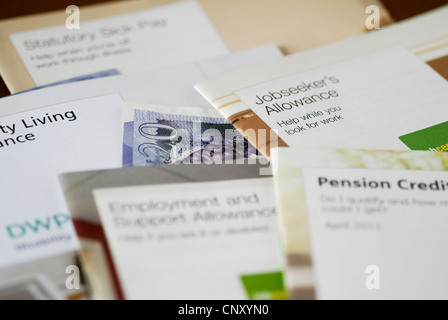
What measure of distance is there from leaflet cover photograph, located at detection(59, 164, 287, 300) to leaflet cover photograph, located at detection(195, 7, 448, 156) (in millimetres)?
84

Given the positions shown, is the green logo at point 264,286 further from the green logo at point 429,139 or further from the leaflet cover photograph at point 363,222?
the green logo at point 429,139

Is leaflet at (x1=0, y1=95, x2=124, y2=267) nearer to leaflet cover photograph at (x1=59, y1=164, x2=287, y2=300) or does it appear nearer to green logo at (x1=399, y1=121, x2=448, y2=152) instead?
leaflet cover photograph at (x1=59, y1=164, x2=287, y2=300)

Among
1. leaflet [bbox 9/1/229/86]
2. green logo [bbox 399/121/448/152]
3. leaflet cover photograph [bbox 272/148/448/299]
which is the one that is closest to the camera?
leaflet cover photograph [bbox 272/148/448/299]

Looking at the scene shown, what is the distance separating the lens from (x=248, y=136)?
1.66 feet

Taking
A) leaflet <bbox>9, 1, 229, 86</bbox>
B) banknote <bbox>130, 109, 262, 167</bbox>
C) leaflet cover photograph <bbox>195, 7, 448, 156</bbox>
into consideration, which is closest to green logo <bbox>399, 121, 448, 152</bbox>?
leaflet cover photograph <bbox>195, 7, 448, 156</bbox>

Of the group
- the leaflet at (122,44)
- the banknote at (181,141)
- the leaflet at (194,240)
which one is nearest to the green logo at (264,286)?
the leaflet at (194,240)

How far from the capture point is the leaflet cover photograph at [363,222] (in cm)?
39

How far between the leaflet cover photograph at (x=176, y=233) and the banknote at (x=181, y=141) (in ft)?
0.11

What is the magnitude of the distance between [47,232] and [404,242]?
301 millimetres

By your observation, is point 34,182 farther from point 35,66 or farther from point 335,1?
point 335,1

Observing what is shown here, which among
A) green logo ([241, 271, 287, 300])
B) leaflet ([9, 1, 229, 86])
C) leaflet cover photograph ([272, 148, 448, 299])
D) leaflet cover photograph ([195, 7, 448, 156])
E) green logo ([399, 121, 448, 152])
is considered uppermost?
leaflet ([9, 1, 229, 86])

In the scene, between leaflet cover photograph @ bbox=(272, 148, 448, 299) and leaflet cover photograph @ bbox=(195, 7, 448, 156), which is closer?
leaflet cover photograph @ bbox=(272, 148, 448, 299)

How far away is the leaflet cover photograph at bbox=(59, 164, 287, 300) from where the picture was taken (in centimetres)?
39

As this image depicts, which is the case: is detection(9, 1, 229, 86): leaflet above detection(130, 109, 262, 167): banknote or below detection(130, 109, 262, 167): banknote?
above
